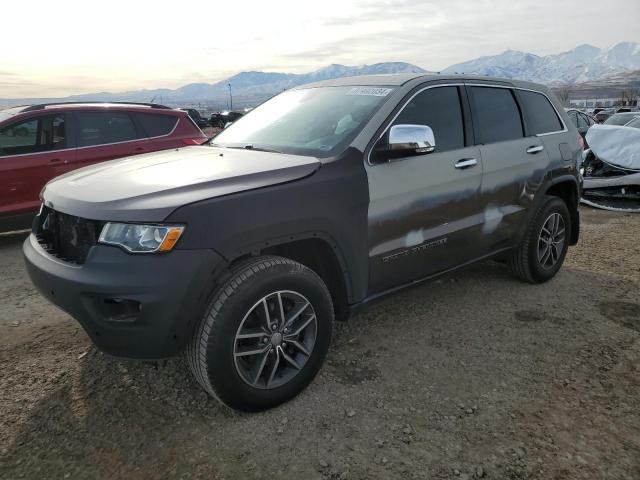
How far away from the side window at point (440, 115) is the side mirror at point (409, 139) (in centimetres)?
29

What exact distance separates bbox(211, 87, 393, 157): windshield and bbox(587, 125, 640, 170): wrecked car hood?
657 cm

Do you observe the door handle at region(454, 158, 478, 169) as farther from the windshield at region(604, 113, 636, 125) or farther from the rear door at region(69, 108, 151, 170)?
the windshield at region(604, 113, 636, 125)

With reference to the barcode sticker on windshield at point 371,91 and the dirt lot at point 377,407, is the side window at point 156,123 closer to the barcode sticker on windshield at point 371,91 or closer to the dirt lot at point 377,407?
the dirt lot at point 377,407

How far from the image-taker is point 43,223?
2.92m

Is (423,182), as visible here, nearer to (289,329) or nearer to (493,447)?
(289,329)

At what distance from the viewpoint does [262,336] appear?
261cm

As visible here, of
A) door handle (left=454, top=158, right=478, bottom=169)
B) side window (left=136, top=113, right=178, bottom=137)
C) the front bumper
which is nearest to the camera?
the front bumper

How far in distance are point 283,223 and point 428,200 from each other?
1.16 metres

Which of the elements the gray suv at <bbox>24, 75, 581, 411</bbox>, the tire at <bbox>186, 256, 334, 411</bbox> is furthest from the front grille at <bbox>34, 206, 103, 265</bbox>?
the tire at <bbox>186, 256, 334, 411</bbox>

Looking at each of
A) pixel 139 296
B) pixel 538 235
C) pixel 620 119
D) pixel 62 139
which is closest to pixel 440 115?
pixel 538 235

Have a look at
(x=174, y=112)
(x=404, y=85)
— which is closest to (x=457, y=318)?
(x=404, y=85)

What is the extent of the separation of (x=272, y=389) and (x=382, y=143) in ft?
5.11

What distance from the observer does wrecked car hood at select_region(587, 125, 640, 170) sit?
8.10 meters

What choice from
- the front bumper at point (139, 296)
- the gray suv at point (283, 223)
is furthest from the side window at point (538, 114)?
the front bumper at point (139, 296)
